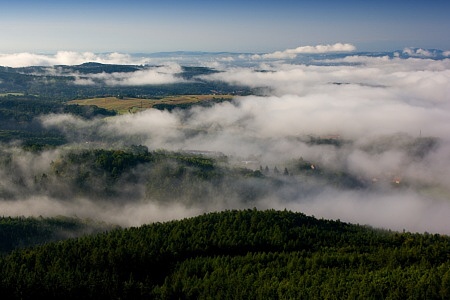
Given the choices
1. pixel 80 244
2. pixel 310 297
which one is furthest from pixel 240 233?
pixel 310 297

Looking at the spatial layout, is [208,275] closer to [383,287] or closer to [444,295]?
[383,287]

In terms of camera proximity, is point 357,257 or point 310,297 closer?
point 310,297

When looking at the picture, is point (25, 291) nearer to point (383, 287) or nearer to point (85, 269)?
point (85, 269)

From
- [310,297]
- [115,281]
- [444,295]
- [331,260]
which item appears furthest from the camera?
[331,260]

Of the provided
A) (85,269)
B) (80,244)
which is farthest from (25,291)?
(80,244)

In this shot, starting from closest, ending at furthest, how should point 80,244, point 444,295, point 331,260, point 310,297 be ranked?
point 444,295 < point 310,297 < point 331,260 < point 80,244

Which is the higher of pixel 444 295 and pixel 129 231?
→ pixel 444 295
